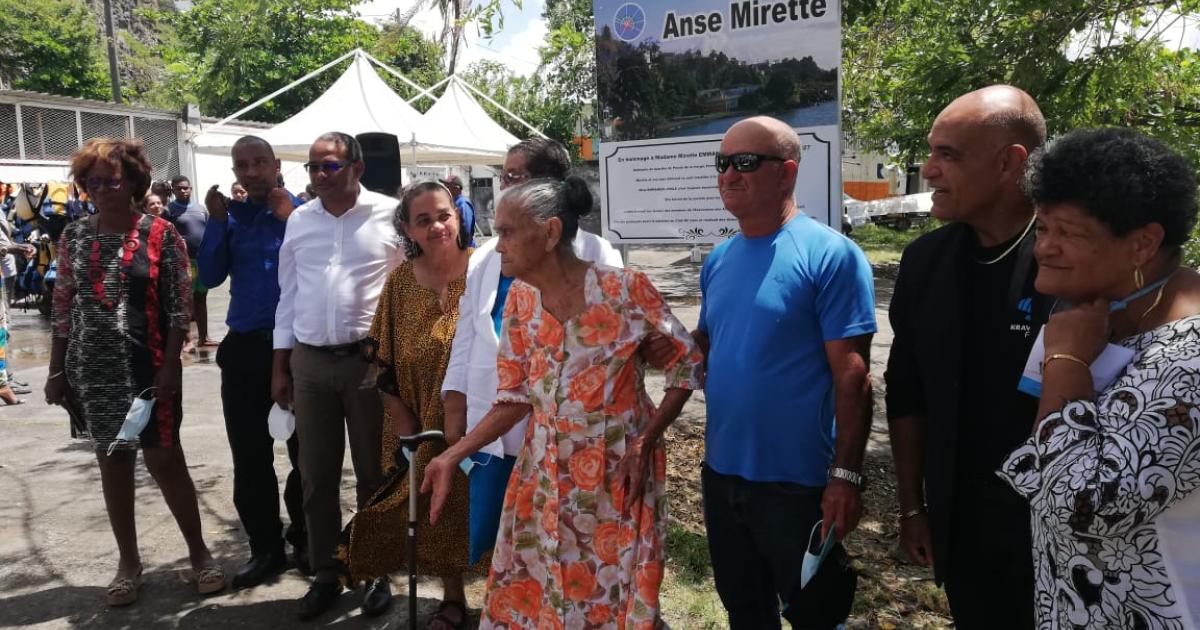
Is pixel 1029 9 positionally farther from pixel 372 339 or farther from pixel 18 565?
pixel 18 565

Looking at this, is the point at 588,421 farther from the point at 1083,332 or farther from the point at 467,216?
the point at 467,216

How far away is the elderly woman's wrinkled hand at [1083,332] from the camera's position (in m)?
1.56

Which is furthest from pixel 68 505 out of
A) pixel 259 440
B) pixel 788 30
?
pixel 788 30

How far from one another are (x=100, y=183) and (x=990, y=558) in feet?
11.9

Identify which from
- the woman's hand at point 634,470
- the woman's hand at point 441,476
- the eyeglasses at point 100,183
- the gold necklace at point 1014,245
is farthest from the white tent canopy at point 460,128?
the gold necklace at point 1014,245

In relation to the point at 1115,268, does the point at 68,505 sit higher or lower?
lower

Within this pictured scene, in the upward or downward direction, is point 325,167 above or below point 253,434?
above

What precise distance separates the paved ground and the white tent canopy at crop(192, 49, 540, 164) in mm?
5145

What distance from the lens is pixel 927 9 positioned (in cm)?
528

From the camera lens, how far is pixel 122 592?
3.86 metres

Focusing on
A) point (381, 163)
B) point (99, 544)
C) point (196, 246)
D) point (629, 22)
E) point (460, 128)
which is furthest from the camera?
point (460, 128)

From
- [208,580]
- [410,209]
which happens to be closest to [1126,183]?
[410,209]

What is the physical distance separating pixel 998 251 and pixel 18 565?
4.64 meters

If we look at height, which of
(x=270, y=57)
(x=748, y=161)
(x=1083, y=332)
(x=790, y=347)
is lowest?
(x=790, y=347)
